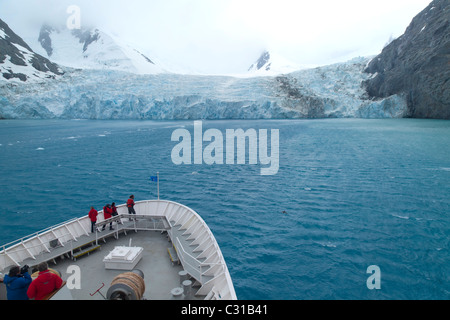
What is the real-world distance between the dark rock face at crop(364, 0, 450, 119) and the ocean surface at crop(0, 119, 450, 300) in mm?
52554

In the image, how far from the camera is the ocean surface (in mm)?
11680

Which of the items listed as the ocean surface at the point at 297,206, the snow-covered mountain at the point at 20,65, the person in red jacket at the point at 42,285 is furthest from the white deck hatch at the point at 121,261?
the snow-covered mountain at the point at 20,65

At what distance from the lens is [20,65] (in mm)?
126875

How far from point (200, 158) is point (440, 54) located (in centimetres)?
8301

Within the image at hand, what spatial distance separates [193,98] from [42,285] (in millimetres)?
97467

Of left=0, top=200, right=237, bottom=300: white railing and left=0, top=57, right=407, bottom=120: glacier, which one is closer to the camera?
left=0, top=200, right=237, bottom=300: white railing

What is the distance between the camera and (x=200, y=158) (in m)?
39.1

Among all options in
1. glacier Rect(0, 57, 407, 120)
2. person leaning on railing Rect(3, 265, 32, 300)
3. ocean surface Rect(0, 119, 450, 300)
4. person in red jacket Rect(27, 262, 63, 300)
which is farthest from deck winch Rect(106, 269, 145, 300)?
glacier Rect(0, 57, 407, 120)

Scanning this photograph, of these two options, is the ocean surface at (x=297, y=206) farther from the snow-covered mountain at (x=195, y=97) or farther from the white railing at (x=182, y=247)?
the snow-covered mountain at (x=195, y=97)

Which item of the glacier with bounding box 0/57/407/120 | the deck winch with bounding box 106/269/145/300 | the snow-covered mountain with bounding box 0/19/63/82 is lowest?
the deck winch with bounding box 106/269/145/300

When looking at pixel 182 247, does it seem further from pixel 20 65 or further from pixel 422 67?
pixel 20 65

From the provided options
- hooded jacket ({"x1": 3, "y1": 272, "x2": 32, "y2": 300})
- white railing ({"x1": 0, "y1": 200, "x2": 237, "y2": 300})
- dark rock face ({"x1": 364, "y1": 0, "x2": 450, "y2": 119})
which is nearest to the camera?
hooded jacket ({"x1": 3, "y1": 272, "x2": 32, "y2": 300})

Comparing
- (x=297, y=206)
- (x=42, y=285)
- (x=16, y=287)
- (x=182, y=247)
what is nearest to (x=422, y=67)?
(x=297, y=206)

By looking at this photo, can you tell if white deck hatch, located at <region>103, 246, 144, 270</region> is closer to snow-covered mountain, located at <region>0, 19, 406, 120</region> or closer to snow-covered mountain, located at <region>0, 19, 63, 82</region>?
snow-covered mountain, located at <region>0, 19, 406, 120</region>
